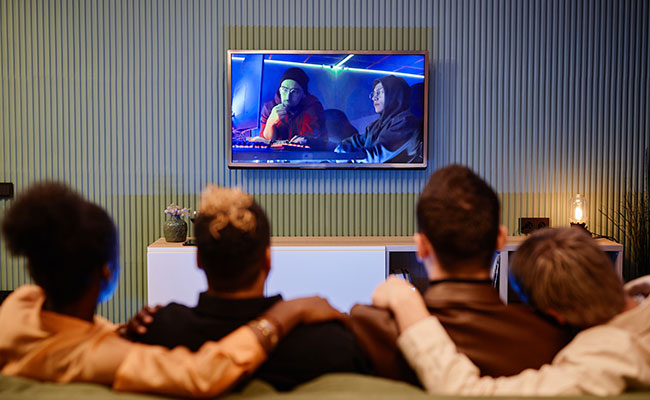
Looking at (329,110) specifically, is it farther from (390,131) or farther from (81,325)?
(81,325)

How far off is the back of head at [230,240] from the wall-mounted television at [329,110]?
2052 mm

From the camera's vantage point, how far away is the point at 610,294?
91 centimetres

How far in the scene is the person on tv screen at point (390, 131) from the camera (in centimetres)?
302

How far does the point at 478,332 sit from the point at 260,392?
0.46m

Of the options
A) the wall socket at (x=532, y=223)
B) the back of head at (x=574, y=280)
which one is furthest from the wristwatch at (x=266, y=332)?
the wall socket at (x=532, y=223)

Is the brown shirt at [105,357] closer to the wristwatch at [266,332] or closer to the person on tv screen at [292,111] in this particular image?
the wristwatch at [266,332]

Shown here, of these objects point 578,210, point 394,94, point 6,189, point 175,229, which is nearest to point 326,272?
point 175,229

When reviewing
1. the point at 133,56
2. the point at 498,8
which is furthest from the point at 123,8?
the point at 498,8

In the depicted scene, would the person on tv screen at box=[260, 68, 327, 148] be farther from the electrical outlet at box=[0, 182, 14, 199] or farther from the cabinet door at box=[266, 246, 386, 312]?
the electrical outlet at box=[0, 182, 14, 199]

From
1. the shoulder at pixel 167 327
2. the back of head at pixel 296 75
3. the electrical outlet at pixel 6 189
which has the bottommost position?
the shoulder at pixel 167 327

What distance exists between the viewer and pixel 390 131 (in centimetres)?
303

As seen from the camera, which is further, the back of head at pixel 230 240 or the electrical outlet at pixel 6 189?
the electrical outlet at pixel 6 189

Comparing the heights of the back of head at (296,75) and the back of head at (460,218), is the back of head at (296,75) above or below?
above

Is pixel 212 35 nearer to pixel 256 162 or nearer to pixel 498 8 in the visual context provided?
pixel 256 162
